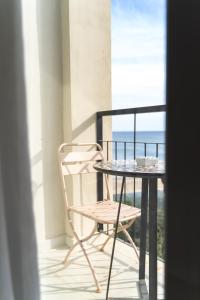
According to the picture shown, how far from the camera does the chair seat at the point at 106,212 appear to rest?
1.80 meters

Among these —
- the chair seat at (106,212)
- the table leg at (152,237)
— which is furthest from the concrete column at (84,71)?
the table leg at (152,237)

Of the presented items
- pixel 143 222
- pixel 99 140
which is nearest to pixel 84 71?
pixel 99 140

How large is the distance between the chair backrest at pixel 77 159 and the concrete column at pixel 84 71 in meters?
0.09

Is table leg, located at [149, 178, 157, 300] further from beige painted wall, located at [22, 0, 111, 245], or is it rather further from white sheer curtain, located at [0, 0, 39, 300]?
beige painted wall, located at [22, 0, 111, 245]

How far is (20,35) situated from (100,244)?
74.2 inches

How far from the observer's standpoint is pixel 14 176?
0.96m

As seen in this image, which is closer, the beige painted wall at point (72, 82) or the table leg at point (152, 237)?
the table leg at point (152, 237)

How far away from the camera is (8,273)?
100cm

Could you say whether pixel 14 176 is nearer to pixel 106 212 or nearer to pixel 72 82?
pixel 106 212

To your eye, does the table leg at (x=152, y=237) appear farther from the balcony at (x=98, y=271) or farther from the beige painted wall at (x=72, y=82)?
the beige painted wall at (x=72, y=82)

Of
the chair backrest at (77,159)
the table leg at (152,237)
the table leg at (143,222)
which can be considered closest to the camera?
the table leg at (152,237)

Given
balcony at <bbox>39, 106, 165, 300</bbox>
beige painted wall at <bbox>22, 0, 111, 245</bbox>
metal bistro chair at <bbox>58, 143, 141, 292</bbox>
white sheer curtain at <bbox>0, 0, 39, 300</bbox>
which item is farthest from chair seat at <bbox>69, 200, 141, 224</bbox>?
white sheer curtain at <bbox>0, 0, 39, 300</bbox>

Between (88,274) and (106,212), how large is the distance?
0.47 m

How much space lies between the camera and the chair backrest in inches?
83.2
